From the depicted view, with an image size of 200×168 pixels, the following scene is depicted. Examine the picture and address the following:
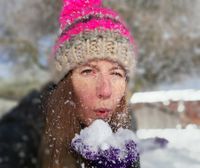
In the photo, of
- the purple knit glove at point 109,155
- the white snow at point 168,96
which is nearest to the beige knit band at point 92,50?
the purple knit glove at point 109,155

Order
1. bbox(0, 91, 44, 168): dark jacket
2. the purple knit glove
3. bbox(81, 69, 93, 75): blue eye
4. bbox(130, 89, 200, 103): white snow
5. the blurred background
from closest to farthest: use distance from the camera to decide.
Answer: bbox(0, 91, 44, 168): dark jacket
the purple knit glove
bbox(81, 69, 93, 75): blue eye
bbox(130, 89, 200, 103): white snow
the blurred background

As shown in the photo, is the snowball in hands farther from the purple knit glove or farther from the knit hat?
the knit hat

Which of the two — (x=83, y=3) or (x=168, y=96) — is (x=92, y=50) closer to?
(x=83, y=3)

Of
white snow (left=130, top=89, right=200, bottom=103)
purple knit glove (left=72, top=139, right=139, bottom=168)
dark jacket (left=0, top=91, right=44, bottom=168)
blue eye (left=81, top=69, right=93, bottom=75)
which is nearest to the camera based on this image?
dark jacket (left=0, top=91, right=44, bottom=168)

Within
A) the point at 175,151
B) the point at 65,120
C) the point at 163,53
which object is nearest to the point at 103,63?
the point at 65,120

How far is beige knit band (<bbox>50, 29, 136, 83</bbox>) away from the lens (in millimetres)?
1243

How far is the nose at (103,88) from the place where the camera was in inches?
43.3

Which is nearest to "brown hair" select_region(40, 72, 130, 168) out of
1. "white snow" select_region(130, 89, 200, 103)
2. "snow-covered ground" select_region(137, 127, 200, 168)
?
"snow-covered ground" select_region(137, 127, 200, 168)

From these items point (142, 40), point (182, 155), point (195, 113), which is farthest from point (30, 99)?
point (142, 40)

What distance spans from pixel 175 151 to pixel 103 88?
2.00 m

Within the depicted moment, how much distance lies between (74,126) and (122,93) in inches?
6.4

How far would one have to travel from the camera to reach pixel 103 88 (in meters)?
1.10

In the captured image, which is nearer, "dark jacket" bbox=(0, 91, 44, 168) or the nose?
"dark jacket" bbox=(0, 91, 44, 168)

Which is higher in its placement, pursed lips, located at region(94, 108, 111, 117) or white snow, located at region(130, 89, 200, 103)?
white snow, located at region(130, 89, 200, 103)
